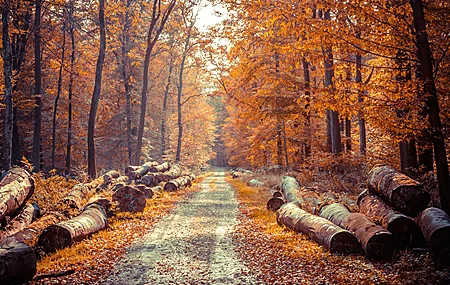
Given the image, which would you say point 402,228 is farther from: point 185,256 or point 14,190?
point 14,190

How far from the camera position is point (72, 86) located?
28969 mm

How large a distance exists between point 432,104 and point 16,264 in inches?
339

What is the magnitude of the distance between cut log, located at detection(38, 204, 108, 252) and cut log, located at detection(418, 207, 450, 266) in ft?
25.0

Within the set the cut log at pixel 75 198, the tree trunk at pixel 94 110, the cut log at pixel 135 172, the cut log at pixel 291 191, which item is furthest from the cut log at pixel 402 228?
the tree trunk at pixel 94 110

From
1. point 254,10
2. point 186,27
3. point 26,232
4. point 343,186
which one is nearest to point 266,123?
point 343,186

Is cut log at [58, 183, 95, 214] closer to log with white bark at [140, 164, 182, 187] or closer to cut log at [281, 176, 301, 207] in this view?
log with white bark at [140, 164, 182, 187]

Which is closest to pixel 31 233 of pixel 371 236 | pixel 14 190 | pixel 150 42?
pixel 14 190

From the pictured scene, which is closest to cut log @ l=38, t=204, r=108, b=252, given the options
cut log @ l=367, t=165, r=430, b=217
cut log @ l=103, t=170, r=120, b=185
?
cut log @ l=367, t=165, r=430, b=217

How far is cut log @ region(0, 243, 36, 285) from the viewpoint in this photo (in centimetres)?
670

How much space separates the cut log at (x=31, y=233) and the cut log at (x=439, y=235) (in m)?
8.38

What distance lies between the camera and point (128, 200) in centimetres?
1402

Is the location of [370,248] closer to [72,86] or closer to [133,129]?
[72,86]

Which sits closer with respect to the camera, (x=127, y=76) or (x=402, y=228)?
(x=402, y=228)

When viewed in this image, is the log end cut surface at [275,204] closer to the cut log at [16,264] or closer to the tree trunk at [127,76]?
the cut log at [16,264]
